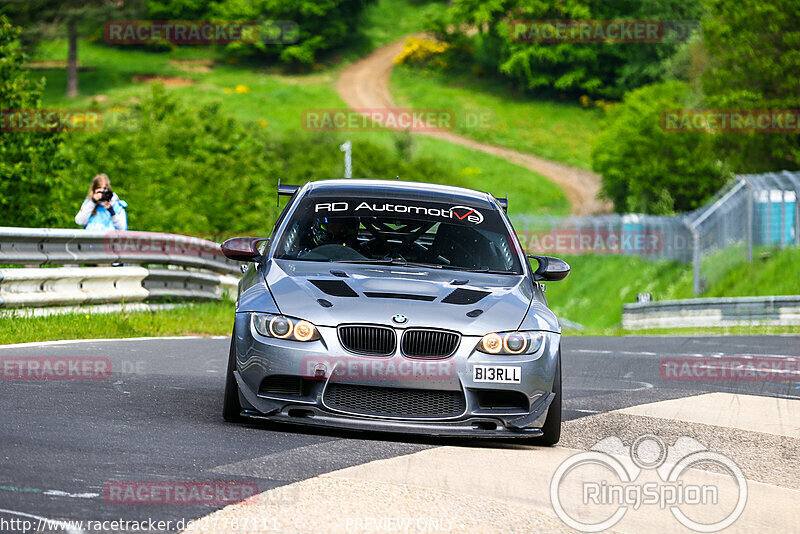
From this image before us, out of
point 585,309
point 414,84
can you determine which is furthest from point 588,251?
point 414,84

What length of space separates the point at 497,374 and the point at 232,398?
1.59m

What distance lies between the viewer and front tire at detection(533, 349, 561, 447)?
7.61 metres

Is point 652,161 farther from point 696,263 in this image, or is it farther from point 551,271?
point 551,271

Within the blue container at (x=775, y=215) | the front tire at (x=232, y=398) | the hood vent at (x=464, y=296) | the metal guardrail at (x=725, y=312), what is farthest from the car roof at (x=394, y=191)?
the blue container at (x=775, y=215)

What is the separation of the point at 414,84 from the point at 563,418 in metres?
113

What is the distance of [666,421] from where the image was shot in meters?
8.95

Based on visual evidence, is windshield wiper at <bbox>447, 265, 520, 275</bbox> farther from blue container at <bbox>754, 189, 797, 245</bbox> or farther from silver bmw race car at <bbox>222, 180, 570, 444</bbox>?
Result: blue container at <bbox>754, 189, 797, 245</bbox>

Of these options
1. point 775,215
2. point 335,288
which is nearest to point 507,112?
point 775,215

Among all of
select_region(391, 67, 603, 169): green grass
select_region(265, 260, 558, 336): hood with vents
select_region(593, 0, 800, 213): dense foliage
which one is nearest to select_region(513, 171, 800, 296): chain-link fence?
select_region(593, 0, 800, 213): dense foliage

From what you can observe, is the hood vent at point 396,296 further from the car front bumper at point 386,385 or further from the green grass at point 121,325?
the green grass at point 121,325

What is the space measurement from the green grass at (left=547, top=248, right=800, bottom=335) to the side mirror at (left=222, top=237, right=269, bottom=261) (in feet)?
92.2

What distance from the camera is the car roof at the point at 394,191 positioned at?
9.09 m

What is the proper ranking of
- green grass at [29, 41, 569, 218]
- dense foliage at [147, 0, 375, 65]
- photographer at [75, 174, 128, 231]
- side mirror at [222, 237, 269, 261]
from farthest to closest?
dense foliage at [147, 0, 375, 65]
green grass at [29, 41, 569, 218]
photographer at [75, 174, 128, 231]
side mirror at [222, 237, 269, 261]

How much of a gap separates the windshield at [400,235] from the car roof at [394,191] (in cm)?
8
